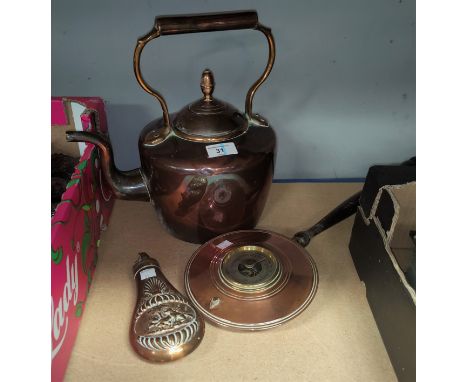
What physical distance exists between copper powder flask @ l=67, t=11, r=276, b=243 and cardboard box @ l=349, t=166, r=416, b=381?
0.58 ft

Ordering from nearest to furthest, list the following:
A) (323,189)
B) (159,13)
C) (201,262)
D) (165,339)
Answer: (165,339) < (201,262) < (159,13) < (323,189)

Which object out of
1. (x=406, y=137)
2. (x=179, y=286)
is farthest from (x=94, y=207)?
(x=406, y=137)

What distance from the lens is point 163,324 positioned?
23.0 inches

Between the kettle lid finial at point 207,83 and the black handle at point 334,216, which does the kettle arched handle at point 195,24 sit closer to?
the kettle lid finial at point 207,83

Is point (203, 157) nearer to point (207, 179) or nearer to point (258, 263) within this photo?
point (207, 179)

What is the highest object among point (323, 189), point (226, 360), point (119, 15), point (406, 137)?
point (119, 15)

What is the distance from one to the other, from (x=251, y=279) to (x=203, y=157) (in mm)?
200

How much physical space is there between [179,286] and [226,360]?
15 cm

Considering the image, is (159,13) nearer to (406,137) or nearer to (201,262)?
(201,262)

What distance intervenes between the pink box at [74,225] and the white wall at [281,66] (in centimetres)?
8

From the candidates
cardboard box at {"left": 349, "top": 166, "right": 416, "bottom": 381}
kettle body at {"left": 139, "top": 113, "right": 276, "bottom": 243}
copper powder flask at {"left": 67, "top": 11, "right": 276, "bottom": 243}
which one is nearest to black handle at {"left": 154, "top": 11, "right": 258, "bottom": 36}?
copper powder flask at {"left": 67, "top": 11, "right": 276, "bottom": 243}

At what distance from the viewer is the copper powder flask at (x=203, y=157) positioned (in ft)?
2.08

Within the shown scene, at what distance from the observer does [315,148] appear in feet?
3.17

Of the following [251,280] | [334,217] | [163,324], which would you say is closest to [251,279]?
[251,280]
